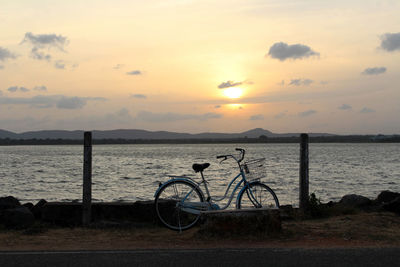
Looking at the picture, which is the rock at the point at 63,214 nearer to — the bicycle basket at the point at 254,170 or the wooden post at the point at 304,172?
the bicycle basket at the point at 254,170

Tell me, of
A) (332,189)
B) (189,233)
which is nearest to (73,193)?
(332,189)

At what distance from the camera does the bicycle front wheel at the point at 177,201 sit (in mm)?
9570

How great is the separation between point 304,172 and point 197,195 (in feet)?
12.9

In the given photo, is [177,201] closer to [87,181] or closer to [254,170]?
[254,170]

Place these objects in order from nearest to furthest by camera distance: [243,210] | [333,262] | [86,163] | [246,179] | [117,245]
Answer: [333,262], [117,245], [243,210], [246,179], [86,163]

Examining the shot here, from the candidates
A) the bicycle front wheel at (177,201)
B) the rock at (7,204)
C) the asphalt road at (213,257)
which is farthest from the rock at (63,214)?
the asphalt road at (213,257)

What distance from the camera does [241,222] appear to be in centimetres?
909

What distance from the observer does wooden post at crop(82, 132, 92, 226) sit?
428 inches

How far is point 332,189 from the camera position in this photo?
32.8m

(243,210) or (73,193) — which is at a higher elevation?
(243,210)

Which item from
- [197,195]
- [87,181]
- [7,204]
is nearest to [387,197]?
[197,195]

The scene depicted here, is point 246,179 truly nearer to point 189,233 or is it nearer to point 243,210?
point 243,210

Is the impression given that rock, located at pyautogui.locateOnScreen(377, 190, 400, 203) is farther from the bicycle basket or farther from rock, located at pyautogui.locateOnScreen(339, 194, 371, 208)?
the bicycle basket

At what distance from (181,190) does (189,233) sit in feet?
3.16
